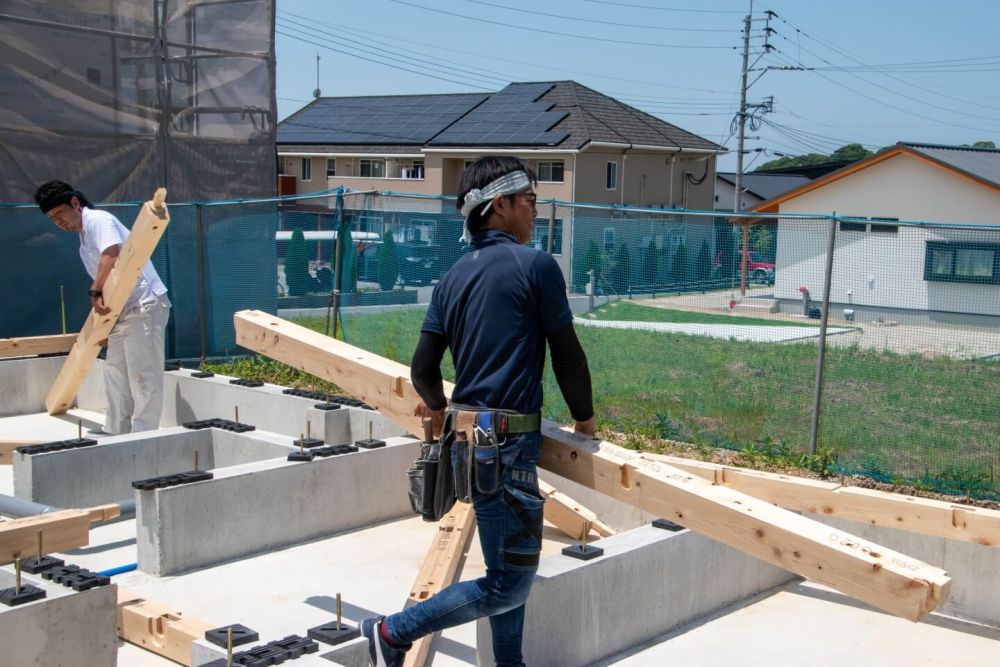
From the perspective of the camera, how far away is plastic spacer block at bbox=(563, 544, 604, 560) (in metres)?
5.18

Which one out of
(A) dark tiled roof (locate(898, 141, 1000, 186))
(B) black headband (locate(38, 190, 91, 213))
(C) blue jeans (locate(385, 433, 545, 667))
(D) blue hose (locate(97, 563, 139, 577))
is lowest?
(D) blue hose (locate(97, 563, 139, 577))

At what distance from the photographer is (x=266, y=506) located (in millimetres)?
6766

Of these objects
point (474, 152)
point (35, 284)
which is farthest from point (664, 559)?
point (474, 152)

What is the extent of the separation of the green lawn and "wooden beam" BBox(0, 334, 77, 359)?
527 cm

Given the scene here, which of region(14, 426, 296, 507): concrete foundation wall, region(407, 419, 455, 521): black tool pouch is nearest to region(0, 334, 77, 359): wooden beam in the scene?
region(14, 426, 296, 507): concrete foundation wall

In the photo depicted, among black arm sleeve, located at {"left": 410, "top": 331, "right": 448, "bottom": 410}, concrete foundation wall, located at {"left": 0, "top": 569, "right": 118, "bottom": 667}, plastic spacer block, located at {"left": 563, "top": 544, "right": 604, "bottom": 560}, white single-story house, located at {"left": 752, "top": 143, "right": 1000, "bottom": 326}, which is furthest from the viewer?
white single-story house, located at {"left": 752, "top": 143, "right": 1000, "bottom": 326}

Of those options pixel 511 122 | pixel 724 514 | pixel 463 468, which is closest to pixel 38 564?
pixel 463 468

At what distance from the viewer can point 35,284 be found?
12.5 meters

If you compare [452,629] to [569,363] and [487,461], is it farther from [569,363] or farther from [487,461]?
[569,363]

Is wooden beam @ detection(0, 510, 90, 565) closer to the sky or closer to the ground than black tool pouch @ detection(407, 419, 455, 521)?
closer to the ground

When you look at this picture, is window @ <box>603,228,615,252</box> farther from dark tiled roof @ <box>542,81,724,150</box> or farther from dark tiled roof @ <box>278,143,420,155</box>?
dark tiled roof @ <box>278,143,420,155</box>

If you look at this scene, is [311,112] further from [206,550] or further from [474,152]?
[206,550]

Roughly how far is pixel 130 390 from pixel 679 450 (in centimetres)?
456

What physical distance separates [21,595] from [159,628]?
837 millimetres
